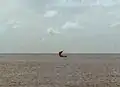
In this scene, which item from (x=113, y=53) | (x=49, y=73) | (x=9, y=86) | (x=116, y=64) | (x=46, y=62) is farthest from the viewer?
(x=113, y=53)

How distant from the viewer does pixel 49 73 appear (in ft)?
12.2

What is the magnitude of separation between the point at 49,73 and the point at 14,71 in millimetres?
558

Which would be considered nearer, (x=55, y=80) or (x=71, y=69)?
(x=55, y=80)

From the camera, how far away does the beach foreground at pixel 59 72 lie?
3.22 m

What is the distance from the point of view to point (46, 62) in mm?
4508

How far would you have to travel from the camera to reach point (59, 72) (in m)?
3.74

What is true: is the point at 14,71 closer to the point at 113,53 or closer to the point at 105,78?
the point at 105,78

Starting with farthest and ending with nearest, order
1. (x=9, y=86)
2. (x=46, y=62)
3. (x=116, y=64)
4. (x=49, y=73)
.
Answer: (x=46, y=62), (x=116, y=64), (x=49, y=73), (x=9, y=86)

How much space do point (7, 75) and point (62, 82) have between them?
0.87 metres

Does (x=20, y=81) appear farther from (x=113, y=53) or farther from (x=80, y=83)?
(x=113, y=53)

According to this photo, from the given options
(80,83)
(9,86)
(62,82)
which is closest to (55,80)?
(62,82)

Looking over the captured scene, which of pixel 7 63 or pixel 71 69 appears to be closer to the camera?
pixel 71 69

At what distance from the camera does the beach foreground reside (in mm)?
3217

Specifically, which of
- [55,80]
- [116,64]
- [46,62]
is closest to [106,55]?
[116,64]
